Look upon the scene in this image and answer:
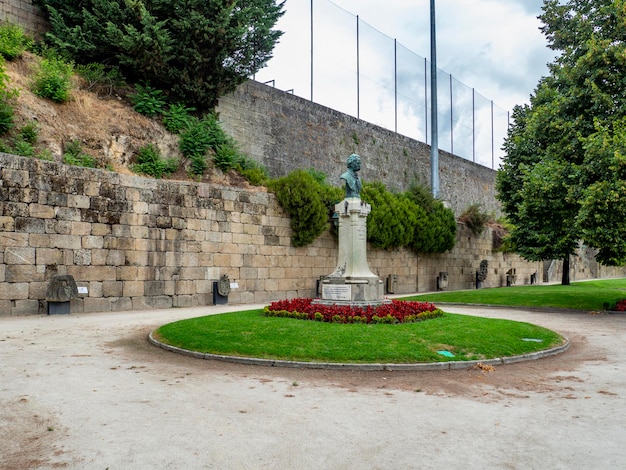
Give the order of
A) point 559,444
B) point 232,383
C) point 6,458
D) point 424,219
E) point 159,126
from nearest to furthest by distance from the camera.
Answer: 1. point 6,458
2. point 559,444
3. point 232,383
4. point 159,126
5. point 424,219

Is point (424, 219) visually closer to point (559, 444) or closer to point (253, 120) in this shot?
point (253, 120)

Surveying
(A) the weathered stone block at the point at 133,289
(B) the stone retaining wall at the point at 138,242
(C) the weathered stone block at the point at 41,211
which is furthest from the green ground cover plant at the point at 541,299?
(C) the weathered stone block at the point at 41,211

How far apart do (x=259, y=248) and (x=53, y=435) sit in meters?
13.0

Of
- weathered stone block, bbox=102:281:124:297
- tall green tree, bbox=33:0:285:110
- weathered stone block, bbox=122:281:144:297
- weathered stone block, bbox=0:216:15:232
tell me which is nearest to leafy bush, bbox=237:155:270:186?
tall green tree, bbox=33:0:285:110

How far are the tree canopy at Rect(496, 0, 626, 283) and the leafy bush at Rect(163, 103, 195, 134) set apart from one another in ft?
35.3

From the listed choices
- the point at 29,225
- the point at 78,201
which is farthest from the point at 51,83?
the point at 29,225

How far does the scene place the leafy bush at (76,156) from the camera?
45.2ft

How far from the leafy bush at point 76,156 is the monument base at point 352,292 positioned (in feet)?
23.6

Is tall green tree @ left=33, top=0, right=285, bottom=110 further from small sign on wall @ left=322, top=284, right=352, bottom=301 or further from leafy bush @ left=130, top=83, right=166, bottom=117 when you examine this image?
small sign on wall @ left=322, top=284, right=352, bottom=301

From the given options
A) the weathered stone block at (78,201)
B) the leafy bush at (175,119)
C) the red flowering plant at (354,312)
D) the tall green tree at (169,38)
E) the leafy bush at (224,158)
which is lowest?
the red flowering plant at (354,312)

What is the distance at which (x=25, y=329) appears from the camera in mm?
9867

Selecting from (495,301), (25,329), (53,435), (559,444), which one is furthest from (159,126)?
(559,444)

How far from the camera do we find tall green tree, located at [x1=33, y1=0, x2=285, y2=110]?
16188 mm

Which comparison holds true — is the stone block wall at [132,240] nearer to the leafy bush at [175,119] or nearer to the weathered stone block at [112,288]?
the weathered stone block at [112,288]
